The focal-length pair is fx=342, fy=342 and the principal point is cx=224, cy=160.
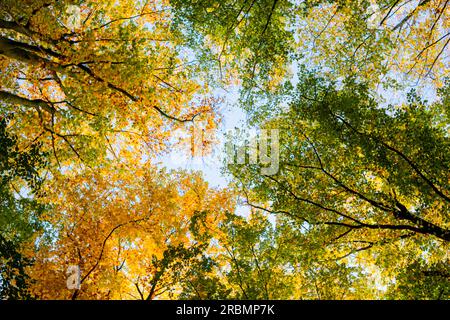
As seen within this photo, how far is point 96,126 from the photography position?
946 cm

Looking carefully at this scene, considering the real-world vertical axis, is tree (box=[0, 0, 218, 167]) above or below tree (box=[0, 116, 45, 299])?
above

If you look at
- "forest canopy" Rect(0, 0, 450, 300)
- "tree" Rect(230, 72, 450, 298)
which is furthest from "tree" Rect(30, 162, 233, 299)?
"tree" Rect(230, 72, 450, 298)

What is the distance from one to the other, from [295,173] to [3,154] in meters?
6.61

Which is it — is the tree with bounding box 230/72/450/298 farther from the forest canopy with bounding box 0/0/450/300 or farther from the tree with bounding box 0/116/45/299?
the tree with bounding box 0/116/45/299

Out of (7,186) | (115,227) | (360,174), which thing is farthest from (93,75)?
(360,174)

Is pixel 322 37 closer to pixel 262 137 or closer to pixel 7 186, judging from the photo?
pixel 262 137

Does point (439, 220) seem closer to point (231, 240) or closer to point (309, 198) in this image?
point (309, 198)

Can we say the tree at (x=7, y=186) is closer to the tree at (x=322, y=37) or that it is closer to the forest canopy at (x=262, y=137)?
the forest canopy at (x=262, y=137)

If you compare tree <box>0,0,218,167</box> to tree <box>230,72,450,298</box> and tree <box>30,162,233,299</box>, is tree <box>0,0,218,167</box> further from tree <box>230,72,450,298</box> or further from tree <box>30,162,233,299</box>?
tree <box>230,72,450,298</box>

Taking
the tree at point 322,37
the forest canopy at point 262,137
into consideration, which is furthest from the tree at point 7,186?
the tree at point 322,37

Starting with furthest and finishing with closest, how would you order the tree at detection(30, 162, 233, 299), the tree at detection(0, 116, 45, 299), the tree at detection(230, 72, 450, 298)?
the tree at detection(30, 162, 233, 299) → the tree at detection(230, 72, 450, 298) → the tree at detection(0, 116, 45, 299)

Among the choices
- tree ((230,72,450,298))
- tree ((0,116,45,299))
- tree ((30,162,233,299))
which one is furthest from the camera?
tree ((30,162,233,299))

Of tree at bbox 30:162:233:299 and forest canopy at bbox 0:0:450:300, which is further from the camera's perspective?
tree at bbox 30:162:233:299

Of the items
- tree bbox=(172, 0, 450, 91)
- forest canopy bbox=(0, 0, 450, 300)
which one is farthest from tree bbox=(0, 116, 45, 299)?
tree bbox=(172, 0, 450, 91)
